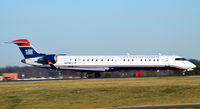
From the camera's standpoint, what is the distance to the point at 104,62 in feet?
156

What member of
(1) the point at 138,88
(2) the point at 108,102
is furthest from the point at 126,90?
(2) the point at 108,102

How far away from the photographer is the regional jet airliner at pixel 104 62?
45844 millimetres

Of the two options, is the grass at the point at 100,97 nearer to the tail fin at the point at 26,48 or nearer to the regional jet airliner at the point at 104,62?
the regional jet airliner at the point at 104,62

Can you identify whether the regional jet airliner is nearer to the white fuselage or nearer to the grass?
the white fuselage

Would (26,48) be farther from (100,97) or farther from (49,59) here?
(100,97)

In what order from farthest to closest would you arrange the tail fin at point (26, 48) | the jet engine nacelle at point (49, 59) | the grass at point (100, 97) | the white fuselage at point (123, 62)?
the tail fin at point (26, 48) → the jet engine nacelle at point (49, 59) → the white fuselage at point (123, 62) → the grass at point (100, 97)

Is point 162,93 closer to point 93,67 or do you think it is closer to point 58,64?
point 93,67

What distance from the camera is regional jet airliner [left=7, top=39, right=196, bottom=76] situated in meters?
45.8

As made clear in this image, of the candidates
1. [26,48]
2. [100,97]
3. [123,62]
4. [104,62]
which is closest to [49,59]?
[26,48]

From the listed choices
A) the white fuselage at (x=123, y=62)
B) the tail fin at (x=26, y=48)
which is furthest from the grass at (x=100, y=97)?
the tail fin at (x=26, y=48)

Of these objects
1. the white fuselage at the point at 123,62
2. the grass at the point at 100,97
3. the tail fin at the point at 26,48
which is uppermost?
the tail fin at the point at 26,48

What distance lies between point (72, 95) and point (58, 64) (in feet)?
75.4

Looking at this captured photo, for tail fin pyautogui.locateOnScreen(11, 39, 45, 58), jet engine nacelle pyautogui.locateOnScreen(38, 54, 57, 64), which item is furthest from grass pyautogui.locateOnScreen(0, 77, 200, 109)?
tail fin pyautogui.locateOnScreen(11, 39, 45, 58)

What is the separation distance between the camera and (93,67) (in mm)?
47688
